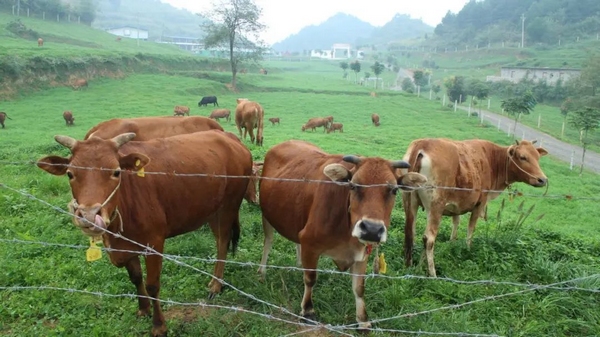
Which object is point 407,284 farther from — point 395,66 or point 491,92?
point 395,66

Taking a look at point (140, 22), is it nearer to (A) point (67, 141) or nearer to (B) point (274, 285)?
(B) point (274, 285)

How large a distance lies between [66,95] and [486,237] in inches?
1187

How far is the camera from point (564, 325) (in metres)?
5.00

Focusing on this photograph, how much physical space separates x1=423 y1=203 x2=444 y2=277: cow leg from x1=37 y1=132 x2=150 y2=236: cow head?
403 centimetres

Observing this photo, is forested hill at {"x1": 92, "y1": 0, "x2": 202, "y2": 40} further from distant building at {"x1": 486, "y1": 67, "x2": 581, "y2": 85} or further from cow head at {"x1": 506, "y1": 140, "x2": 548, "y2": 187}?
cow head at {"x1": 506, "y1": 140, "x2": 548, "y2": 187}

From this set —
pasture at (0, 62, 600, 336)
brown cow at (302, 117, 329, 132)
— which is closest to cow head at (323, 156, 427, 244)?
pasture at (0, 62, 600, 336)

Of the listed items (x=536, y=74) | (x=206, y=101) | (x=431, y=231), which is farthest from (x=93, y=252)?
(x=536, y=74)

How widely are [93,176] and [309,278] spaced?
7.94ft

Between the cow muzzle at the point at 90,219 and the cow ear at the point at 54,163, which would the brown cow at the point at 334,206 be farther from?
the cow ear at the point at 54,163

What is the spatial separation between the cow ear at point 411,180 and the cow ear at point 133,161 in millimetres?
2452

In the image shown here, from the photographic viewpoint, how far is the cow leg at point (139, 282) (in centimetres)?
480

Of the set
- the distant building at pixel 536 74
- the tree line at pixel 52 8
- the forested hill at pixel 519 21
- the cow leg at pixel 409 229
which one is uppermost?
the forested hill at pixel 519 21

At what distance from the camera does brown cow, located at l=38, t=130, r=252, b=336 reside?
3967 millimetres

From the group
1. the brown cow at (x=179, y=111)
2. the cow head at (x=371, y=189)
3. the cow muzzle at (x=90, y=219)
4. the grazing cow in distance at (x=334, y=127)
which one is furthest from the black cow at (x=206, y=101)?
the cow muzzle at (x=90, y=219)
